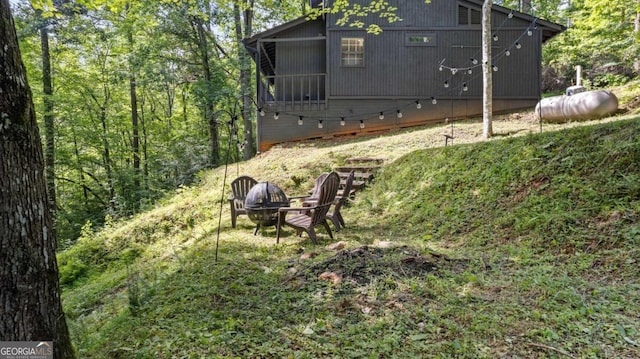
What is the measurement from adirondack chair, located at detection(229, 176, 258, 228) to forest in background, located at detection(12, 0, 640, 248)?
301 inches

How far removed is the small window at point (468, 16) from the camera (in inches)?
568

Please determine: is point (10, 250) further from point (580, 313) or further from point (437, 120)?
point (437, 120)

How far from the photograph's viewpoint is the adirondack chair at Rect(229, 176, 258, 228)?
6.97 meters

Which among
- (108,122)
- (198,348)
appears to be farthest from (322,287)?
(108,122)

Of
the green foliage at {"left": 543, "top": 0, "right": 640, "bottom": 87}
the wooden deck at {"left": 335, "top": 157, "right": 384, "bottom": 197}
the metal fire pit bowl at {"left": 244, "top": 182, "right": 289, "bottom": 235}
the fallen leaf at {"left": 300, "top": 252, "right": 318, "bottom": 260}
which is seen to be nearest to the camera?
the fallen leaf at {"left": 300, "top": 252, "right": 318, "bottom": 260}

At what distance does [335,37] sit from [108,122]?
1199 cm

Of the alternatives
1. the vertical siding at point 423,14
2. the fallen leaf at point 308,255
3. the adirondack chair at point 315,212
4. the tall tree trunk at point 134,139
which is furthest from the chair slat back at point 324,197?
the tall tree trunk at point 134,139

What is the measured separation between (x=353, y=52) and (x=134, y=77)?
9.79m

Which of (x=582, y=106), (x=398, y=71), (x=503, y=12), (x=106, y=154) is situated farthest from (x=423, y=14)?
(x=106, y=154)

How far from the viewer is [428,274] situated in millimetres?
3723

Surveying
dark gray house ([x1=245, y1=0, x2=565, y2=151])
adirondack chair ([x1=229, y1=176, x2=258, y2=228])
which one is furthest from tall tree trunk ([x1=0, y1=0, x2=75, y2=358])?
dark gray house ([x1=245, y1=0, x2=565, y2=151])

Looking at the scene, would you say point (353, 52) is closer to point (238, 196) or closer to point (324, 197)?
point (238, 196)

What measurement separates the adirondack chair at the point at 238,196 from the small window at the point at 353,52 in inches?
350

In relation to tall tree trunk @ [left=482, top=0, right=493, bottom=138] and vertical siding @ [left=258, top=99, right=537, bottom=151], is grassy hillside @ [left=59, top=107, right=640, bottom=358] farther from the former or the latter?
vertical siding @ [left=258, top=99, right=537, bottom=151]
